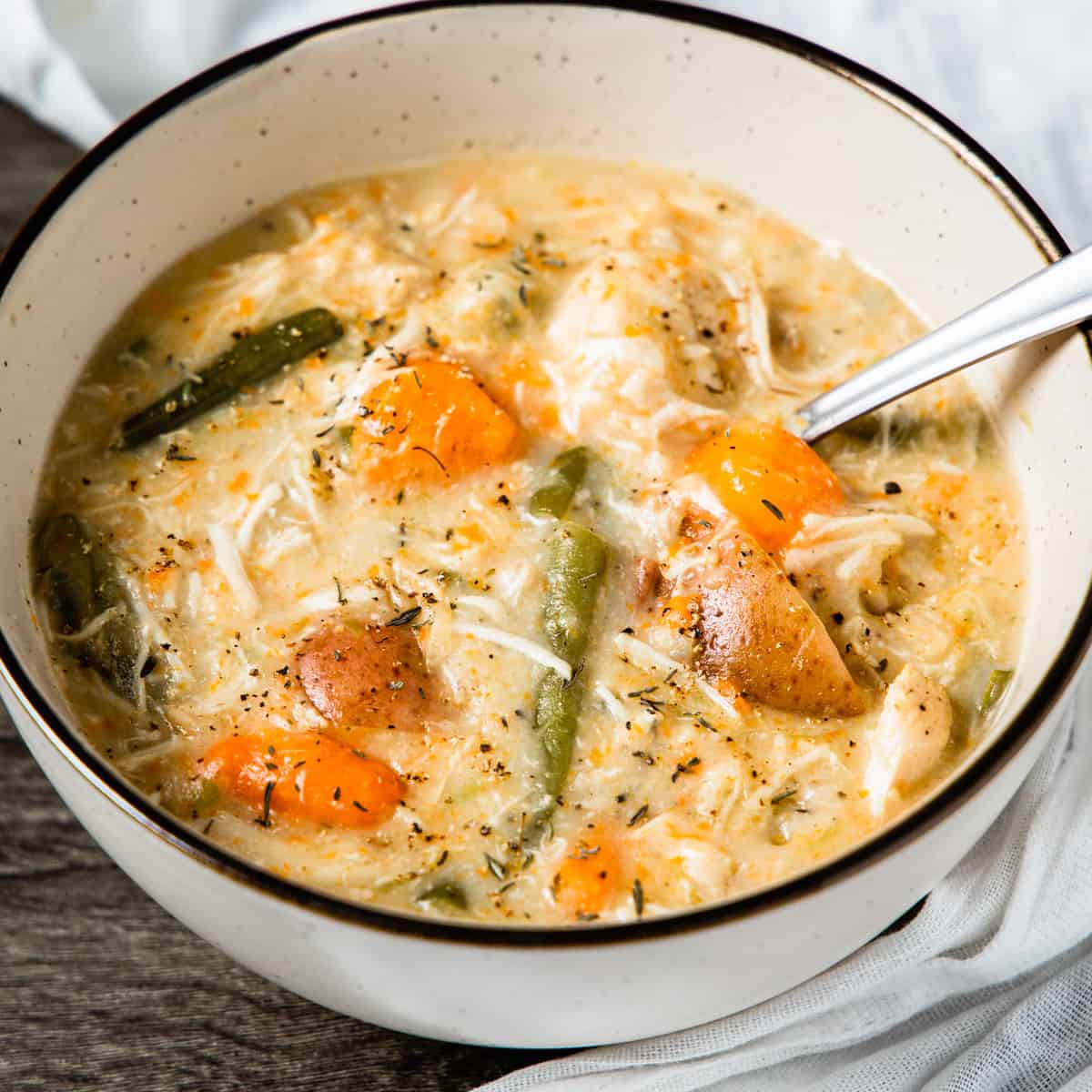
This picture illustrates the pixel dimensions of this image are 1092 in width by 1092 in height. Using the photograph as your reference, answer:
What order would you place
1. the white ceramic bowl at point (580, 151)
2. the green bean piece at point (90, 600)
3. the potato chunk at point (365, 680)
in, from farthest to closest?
the green bean piece at point (90, 600) → the potato chunk at point (365, 680) → the white ceramic bowl at point (580, 151)

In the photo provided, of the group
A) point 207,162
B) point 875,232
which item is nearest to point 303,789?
point 207,162

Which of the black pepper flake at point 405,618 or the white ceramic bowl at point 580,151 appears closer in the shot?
the white ceramic bowl at point 580,151

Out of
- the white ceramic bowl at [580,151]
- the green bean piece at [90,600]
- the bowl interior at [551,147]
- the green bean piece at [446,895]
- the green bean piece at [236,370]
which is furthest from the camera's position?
the green bean piece at [236,370]

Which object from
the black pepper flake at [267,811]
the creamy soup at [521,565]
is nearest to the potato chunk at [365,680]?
the creamy soup at [521,565]

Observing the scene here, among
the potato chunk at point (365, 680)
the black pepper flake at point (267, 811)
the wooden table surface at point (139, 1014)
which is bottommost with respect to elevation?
the wooden table surface at point (139, 1014)

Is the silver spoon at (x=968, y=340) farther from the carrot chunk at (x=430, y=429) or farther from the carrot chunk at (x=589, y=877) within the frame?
the carrot chunk at (x=589, y=877)

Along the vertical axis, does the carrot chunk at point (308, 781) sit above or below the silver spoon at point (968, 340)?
below

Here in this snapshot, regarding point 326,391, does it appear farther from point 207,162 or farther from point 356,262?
point 207,162

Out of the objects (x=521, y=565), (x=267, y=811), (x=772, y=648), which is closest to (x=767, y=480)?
(x=772, y=648)

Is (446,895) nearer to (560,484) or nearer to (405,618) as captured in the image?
(405,618)
